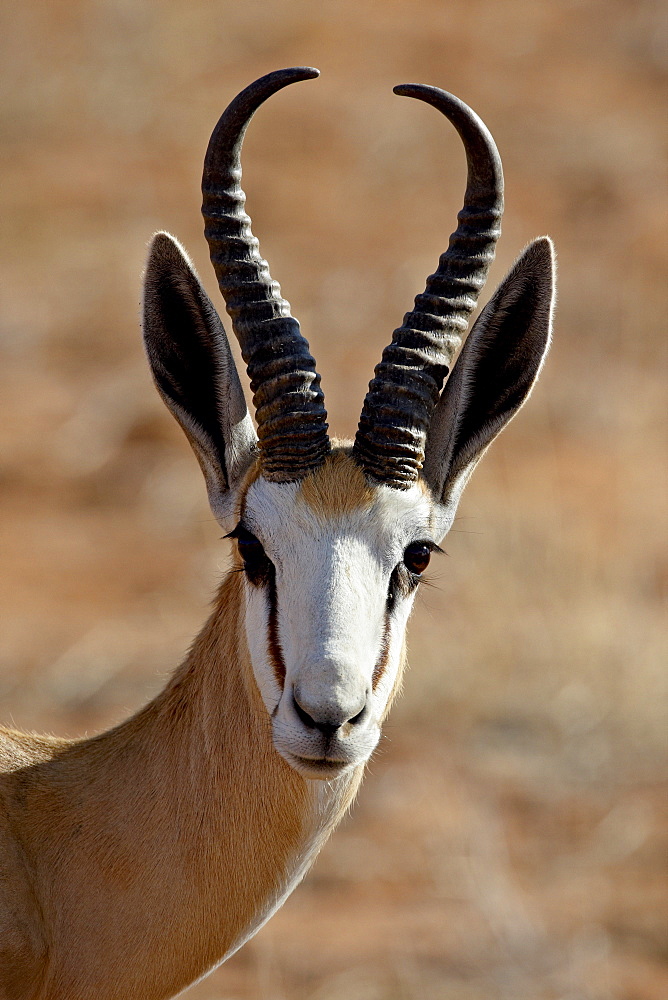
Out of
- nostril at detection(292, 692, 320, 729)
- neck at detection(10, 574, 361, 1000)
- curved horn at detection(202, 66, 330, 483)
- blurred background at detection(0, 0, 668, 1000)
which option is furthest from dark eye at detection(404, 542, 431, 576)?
blurred background at detection(0, 0, 668, 1000)

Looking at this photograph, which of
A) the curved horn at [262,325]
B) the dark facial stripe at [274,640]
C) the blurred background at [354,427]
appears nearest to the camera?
the dark facial stripe at [274,640]

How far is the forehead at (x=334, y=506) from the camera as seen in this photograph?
4246mm

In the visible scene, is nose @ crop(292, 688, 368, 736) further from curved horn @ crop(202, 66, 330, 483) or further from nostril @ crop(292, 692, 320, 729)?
curved horn @ crop(202, 66, 330, 483)

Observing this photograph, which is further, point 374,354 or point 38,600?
point 374,354

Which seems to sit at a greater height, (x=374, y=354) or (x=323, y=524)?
(x=374, y=354)

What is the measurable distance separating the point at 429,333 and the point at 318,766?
1521mm

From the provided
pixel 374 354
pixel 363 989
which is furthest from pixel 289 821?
pixel 374 354

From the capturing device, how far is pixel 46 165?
20734mm

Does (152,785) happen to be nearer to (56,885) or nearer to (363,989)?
(56,885)

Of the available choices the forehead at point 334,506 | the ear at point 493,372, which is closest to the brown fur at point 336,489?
the forehead at point 334,506

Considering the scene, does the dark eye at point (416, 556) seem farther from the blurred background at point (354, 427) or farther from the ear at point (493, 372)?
the blurred background at point (354, 427)

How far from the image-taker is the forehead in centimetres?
425

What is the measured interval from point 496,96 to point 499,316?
Answer: 67.6 feet

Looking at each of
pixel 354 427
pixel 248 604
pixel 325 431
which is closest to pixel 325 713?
pixel 248 604
